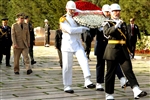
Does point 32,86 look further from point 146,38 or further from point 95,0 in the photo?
point 95,0

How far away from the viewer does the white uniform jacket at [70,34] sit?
8039mm

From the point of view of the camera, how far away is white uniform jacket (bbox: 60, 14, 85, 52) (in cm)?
804

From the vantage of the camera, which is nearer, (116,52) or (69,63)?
(116,52)

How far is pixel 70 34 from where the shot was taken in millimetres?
8117

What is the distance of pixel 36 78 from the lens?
34.7 feet

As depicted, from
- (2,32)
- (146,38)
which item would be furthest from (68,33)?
(146,38)

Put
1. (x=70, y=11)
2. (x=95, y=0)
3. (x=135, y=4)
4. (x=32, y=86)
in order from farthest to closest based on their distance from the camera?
(x=95, y=0)
(x=135, y=4)
(x=32, y=86)
(x=70, y=11)

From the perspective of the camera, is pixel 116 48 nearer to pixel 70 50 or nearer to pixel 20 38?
pixel 70 50

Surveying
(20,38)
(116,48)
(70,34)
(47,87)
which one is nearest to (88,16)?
(70,34)

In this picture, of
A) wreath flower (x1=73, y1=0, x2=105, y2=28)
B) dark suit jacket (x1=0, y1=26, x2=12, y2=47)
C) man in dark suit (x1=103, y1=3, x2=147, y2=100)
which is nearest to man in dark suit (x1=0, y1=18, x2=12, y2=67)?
dark suit jacket (x1=0, y1=26, x2=12, y2=47)

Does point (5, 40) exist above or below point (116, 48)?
below

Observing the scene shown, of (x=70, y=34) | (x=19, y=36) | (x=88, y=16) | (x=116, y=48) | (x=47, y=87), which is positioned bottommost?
(x=47, y=87)

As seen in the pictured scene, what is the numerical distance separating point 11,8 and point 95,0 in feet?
45.1

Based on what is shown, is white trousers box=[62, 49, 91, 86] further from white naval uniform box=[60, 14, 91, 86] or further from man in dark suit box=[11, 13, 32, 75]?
man in dark suit box=[11, 13, 32, 75]
